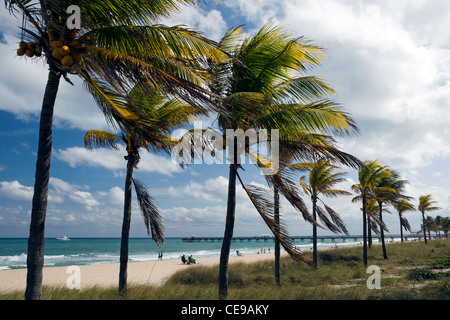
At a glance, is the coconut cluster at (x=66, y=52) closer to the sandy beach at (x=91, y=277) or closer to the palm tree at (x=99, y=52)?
the palm tree at (x=99, y=52)

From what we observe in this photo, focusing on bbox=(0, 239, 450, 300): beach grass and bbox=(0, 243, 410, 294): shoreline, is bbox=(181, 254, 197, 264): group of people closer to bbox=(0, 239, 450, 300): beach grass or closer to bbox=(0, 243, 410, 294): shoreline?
bbox=(0, 243, 410, 294): shoreline

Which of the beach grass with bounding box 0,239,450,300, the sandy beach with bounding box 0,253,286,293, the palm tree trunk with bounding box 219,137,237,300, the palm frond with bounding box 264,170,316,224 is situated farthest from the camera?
the sandy beach with bounding box 0,253,286,293

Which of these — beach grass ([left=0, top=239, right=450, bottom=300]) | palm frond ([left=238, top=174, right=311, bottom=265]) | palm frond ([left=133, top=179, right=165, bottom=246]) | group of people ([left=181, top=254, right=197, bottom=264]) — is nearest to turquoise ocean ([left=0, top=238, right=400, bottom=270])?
group of people ([left=181, top=254, right=197, bottom=264])

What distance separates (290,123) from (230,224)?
3.23 m

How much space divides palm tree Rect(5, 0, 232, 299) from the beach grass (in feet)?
14.2

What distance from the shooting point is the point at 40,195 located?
533cm

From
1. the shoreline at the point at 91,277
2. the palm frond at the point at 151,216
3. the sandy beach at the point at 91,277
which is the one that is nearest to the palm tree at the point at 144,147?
the palm frond at the point at 151,216

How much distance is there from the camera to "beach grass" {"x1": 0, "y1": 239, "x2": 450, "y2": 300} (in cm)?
872

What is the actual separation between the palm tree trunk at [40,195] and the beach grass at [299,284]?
3.58 meters

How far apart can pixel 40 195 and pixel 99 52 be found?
8.24 ft

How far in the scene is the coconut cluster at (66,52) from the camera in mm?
5074
